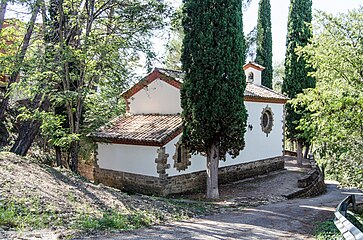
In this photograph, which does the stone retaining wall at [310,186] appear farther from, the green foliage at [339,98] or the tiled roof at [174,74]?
the tiled roof at [174,74]

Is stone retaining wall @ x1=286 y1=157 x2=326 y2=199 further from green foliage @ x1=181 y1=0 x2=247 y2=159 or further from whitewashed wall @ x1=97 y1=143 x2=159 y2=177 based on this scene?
whitewashed wall @ x1=97 y1=143 x2=159 y2=177

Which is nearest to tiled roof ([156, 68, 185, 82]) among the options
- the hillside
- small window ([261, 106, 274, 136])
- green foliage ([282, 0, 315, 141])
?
small window ([261, 106, 274, 136])

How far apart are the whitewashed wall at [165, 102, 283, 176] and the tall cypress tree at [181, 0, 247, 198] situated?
80.8 inches

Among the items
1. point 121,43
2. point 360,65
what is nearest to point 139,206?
point 121,43

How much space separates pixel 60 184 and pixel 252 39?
81.3 ft

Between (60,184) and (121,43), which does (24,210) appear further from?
(121,43)

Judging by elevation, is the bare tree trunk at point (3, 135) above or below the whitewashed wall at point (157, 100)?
below

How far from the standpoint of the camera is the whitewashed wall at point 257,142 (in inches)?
590

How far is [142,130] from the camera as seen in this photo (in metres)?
14.6

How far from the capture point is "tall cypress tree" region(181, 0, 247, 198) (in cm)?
1232

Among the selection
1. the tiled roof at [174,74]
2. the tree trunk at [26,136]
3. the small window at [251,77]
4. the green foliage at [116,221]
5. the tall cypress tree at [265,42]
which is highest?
the tall cypress tree at [265,42]

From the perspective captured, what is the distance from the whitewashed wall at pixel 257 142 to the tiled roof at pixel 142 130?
5.55ft

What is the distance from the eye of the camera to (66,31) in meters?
12.9

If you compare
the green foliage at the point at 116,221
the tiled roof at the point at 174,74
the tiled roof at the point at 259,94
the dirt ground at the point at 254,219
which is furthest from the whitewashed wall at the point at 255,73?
the green foliage at the point at 116,221
